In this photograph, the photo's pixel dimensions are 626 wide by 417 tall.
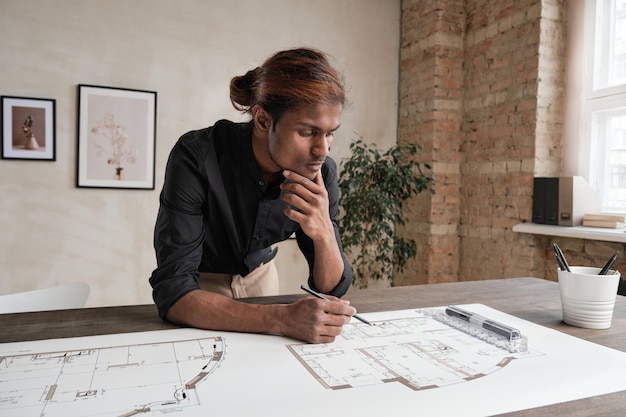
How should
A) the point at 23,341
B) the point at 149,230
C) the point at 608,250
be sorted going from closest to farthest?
the point at 23,341 < the point at 608,250 < the point at 149,230

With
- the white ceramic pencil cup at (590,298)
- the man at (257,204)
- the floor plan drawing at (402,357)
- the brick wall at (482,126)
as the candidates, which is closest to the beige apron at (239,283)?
the man at (257,204)

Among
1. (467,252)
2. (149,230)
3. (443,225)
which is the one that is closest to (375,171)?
(443,225)

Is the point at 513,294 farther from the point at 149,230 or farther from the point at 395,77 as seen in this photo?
the point at 395,77

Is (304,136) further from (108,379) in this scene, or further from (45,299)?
(45,299)

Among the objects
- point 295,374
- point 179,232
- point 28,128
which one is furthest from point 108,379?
point 28,128

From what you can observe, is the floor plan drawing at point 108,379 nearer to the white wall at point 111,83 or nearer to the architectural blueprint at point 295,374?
the architectural blueprint at point 295,374

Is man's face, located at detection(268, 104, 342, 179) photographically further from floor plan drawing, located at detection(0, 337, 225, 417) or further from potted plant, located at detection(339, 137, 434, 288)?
potted plant, located at detection(339, 137, 434, 288)

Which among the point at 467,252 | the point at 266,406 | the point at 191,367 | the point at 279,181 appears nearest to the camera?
the point at 266,406

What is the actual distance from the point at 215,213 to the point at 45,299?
2.56ft

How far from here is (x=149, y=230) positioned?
3.74 m

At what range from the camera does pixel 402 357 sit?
0.99 m

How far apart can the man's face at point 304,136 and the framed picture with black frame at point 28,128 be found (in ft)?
8.84

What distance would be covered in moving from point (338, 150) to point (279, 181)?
2.83 meters

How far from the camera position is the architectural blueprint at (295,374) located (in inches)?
29.6
